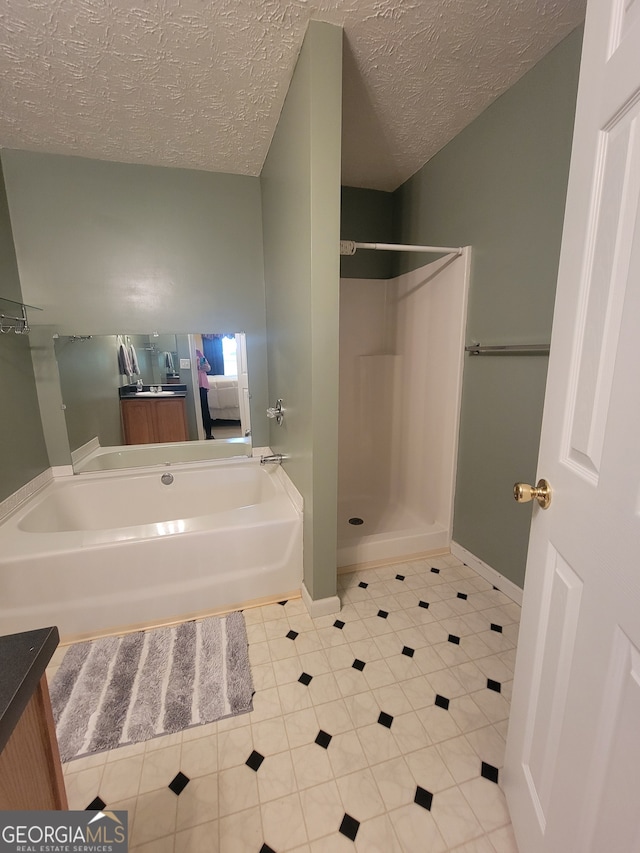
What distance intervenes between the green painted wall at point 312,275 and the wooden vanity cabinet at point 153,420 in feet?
3.15

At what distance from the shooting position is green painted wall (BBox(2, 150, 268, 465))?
2066 mm

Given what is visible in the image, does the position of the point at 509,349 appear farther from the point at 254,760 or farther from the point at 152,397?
the point at 152,397

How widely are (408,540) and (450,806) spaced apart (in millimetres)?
1259

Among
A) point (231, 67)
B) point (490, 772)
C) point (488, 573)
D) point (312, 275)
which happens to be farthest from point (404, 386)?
point (490, 772)

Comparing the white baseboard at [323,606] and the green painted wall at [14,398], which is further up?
the green painted wall at [14,398]

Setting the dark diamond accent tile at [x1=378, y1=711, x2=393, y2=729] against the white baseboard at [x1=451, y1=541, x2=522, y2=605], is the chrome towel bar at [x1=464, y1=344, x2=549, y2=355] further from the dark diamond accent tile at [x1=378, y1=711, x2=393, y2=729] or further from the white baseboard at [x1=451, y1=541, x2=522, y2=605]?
the dark diamond accent tile at [x1=378, y1=711, x2=393, y2=729]

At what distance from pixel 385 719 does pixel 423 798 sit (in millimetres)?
241

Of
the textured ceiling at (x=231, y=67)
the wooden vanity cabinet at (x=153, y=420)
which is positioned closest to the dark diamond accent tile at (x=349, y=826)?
the wooden vanity cabinet at (x=153, y=420)

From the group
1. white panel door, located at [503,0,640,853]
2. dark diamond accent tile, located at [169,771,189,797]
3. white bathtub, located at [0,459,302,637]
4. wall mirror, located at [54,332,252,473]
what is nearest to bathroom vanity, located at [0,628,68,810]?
dark diamond accent tile, located at [169,771,189,797]

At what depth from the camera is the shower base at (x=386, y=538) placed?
2.15m

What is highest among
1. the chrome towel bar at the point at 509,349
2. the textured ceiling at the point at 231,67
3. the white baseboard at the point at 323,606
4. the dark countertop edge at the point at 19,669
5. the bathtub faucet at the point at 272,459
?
the textured ceiling at the point at 231,67

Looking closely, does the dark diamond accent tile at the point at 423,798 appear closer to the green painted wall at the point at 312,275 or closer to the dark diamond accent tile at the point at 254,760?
the dark diamond accent tile at the point at 254,760

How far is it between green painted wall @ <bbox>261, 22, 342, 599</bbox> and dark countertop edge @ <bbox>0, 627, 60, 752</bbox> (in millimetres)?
1111

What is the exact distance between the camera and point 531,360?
163 centimetres
